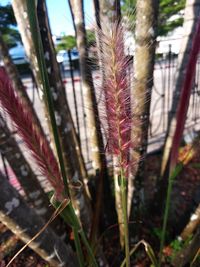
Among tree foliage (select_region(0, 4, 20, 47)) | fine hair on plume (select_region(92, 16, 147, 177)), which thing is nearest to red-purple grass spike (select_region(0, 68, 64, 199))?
fine hair on plume (select_region(92, 16, 147, 177))

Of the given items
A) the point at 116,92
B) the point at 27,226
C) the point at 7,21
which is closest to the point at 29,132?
the point at 116,92

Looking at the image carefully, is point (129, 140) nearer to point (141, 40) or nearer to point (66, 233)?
point (141, 40)

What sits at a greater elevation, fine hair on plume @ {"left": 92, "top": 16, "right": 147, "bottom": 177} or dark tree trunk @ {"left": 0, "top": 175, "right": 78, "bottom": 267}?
fine hair on plume @ {"left": 92, "top": 16, "right": 147, "bottom": 177}

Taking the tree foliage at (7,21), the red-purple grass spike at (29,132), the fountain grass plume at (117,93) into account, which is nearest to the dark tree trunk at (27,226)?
the red-purple grass spike at (29,132)

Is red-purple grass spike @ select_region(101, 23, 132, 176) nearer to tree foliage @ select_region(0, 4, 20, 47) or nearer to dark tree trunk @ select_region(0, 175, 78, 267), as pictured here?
dark tree trunk @ select_region(0, 175, 78, 267)

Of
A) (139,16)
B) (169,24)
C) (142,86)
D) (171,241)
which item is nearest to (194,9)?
(139,16)

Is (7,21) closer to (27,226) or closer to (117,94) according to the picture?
(27,226)
